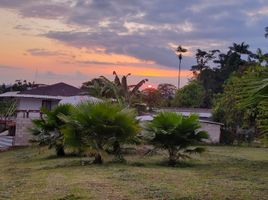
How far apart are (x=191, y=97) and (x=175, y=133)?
4329 cm

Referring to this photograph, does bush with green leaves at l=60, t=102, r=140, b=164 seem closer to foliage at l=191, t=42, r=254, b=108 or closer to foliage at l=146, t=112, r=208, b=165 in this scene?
foliage at l=146, t=112, r=208, b=165

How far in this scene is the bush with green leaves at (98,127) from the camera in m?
13.6

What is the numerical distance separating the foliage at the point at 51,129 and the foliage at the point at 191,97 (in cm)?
3948

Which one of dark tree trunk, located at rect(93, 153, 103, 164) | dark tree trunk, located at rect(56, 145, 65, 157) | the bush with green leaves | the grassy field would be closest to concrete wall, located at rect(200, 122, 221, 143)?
dark tree trunk, located at rect(56, 145, 65, 157)

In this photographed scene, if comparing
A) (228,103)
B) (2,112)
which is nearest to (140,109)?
(228,103)

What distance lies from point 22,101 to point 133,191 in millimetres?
32406

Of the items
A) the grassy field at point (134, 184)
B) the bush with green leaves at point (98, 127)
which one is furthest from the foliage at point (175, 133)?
the grassy field at point (134, 184)

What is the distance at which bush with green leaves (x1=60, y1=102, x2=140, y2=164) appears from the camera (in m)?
13.6

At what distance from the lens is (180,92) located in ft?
194

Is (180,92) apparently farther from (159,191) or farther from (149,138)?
(159,191)

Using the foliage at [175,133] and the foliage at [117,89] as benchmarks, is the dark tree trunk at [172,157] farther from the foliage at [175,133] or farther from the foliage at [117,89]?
the foliage at [117,89]

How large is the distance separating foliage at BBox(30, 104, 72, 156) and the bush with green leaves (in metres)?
2.71

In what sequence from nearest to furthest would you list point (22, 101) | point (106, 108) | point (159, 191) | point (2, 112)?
point (159, 191) < point (106, 108) < point (2, 112) < point (22, 101)

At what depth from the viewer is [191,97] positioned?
56.9 meters
